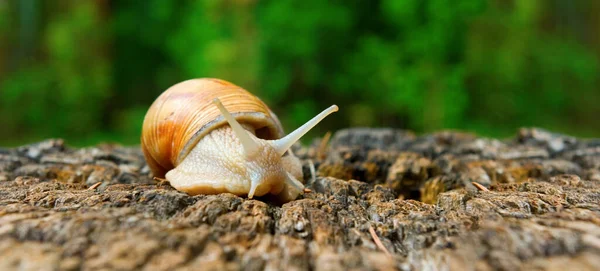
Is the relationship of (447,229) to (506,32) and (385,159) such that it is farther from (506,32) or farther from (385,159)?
(506,32)

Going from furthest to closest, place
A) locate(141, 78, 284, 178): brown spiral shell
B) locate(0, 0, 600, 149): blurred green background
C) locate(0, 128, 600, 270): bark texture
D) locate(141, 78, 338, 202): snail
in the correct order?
locate(0, 0, 600, 149): blurred green background < locate(141, 78, 284, 178): brown spiral shell < locate(141, 78, 338, 202): snail < locate(0, 128, 600, 270): bark texture

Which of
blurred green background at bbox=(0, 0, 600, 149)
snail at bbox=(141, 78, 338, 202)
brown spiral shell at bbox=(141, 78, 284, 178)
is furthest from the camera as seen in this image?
blurred green background at bbox=(0, 0, 600, 149)

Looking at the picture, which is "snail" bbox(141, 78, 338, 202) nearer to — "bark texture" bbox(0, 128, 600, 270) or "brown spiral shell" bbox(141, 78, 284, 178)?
"brown spiral shell" bbox(141, 78, 284, 178)

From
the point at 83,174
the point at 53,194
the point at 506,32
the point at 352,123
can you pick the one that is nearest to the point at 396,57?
the point at 352,123

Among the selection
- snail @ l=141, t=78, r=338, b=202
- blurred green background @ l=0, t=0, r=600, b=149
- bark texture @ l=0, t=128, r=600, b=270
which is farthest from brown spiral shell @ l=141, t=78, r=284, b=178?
blurred green background @ l=0, t=0, r=600, b=149

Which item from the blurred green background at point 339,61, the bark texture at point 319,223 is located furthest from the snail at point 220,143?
the blurred green background at point 339,61

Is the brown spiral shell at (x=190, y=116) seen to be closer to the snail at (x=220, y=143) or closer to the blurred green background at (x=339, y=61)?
the snail at (x=220, y=143)

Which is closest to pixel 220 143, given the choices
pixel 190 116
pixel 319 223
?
pixel 190 116
